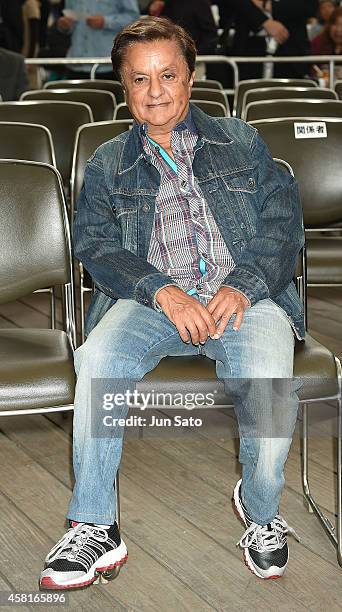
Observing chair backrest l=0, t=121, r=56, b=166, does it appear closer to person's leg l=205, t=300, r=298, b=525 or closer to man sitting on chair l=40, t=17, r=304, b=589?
man sitting on chair l=40, t=17, r=304, b=589

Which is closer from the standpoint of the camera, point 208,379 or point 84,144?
point 208,379

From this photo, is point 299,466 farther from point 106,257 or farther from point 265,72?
point 265,72

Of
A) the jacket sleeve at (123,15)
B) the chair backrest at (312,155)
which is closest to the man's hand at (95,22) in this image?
the jacket sleeve at (123,15)

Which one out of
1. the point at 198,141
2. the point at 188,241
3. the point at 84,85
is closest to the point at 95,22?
the point at 84,85

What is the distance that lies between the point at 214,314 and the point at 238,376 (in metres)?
0.16

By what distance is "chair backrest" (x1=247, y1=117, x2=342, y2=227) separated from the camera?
11.5 ft

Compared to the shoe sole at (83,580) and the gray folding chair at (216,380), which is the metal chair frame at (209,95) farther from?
the shoe sole at (83,580)

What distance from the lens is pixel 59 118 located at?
4789mm

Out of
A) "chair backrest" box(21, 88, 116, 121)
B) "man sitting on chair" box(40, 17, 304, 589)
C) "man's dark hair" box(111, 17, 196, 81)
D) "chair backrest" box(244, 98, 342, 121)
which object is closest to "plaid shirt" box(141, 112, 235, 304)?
"man sitting on chair" box(40, 17, 304, 589)

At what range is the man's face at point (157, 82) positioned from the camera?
8.28ft

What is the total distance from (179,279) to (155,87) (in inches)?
18.1

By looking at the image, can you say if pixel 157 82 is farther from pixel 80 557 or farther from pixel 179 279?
pixel 80 557

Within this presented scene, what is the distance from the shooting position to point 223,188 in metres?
2.57

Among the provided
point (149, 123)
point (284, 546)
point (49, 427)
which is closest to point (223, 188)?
point (149, 123)
